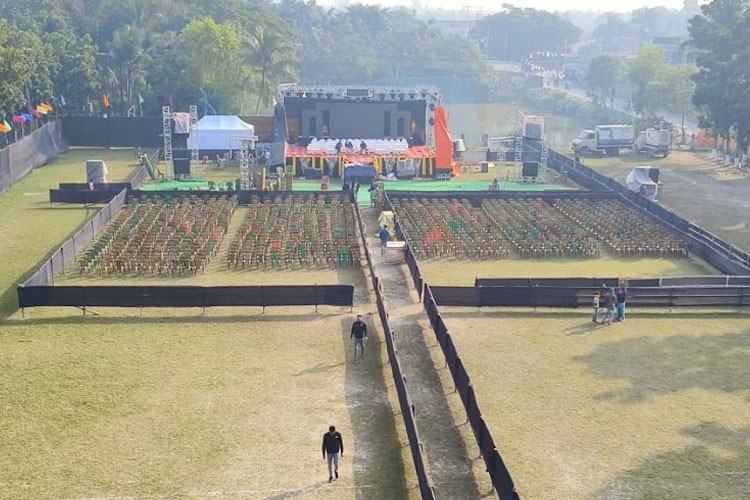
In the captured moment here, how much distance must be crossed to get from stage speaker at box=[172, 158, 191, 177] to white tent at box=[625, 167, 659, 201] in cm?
2809

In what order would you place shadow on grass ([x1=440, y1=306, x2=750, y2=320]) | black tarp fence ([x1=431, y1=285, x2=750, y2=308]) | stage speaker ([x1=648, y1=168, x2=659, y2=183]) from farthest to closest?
stage speaker ([x1=648, y1=168, x2=659, y2=183]) → black tarp fence ([x1=431, y1=285, x2=750, y2=308]) → shadow on grass ([x1=440, y1=306, x2=750, y2=320])

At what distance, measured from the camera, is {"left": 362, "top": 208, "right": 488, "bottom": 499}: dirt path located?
15781mm

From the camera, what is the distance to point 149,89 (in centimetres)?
7500

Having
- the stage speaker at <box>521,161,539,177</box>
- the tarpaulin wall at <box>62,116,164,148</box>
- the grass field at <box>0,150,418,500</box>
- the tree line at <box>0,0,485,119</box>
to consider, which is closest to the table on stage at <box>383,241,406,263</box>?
the grass field at <box>0,150,418,500</box>

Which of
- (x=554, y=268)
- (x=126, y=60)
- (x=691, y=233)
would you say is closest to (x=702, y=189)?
(x=691, y=233)

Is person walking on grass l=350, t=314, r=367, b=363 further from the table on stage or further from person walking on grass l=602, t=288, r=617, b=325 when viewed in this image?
the table on stage

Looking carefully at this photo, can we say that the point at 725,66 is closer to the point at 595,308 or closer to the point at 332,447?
the point at 595,308

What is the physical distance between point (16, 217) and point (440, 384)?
88.4 ft

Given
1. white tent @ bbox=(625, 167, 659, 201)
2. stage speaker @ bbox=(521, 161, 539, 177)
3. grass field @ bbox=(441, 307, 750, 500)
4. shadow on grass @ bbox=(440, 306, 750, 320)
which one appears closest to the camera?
grass field @ bbox=(441, 307, 750, 500)

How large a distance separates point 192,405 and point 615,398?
34.9 ft

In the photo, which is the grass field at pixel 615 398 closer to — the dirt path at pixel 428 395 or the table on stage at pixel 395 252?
the dirt path at pixel 428 395

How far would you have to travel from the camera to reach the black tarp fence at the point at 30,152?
4466 centimetres

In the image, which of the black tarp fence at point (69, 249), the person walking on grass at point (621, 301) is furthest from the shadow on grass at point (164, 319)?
the person walking on grass at point (621, 301)

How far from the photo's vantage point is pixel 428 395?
1944 centimetres
